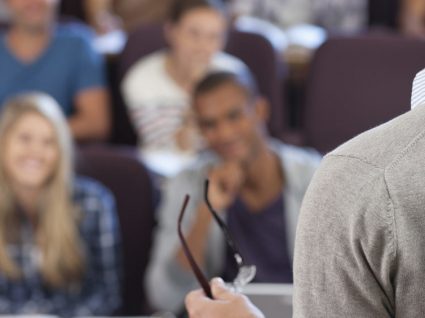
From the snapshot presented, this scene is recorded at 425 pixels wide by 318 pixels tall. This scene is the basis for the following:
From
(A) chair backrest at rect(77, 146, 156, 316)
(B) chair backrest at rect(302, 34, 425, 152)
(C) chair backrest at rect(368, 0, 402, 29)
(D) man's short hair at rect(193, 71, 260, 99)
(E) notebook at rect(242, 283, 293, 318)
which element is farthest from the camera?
(C) chair backrest at rect(368, 0, 402, 29)

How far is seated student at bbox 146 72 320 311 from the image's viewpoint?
1.87 metres

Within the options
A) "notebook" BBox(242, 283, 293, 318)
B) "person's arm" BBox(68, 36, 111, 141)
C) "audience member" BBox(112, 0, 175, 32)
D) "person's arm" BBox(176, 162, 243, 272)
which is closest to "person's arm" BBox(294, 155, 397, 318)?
"notebook" BBox(242, 283, 293, 318)

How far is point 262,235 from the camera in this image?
188 cm

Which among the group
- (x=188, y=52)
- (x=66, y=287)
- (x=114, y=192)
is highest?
(x=188, y=52)

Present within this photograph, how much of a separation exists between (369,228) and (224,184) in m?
1.30

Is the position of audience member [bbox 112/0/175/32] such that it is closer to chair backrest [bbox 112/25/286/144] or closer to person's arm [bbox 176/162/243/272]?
chair backrest [bbox 112/25/286/144]

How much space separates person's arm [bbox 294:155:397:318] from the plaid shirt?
141cm

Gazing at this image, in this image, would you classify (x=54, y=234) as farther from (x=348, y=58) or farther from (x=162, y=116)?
(x=348, y=58)

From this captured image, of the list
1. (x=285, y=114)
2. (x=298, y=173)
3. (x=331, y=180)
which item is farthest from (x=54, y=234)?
(x=331, y=180)

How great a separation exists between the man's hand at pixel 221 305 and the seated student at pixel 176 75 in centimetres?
184

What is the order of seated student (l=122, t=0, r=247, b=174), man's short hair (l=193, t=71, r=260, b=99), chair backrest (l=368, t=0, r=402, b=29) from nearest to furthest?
1. man's short hair (l=193, t=71, r=260, b=99)
2. seated student (l=122, t=0, r=247, b=174)
3. chair backrest (l=368, t=0, r=402, b=29)

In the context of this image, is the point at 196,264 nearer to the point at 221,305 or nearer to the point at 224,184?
the point at 221,305

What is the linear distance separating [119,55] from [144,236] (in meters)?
0.79

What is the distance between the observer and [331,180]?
549 millimetres
